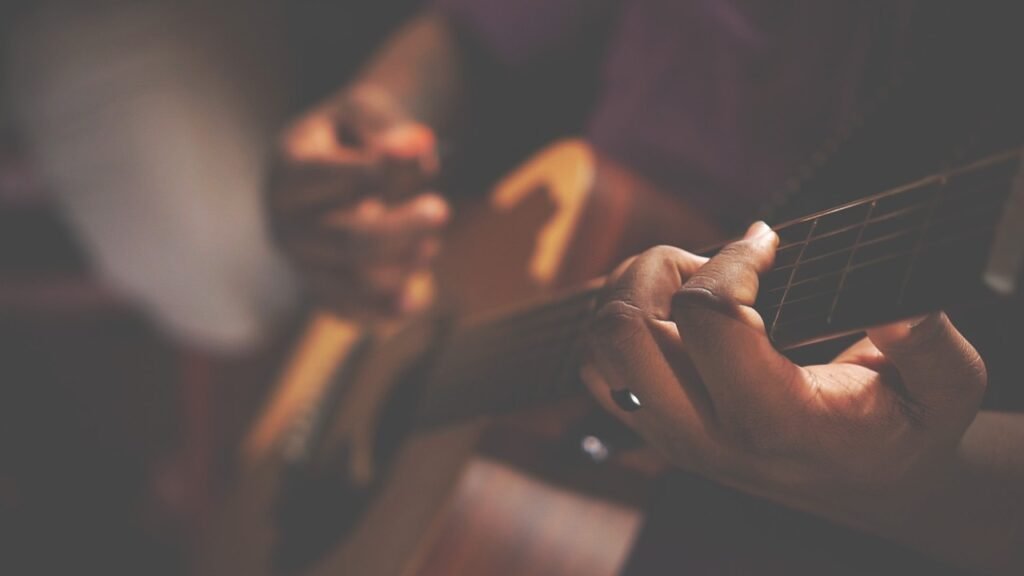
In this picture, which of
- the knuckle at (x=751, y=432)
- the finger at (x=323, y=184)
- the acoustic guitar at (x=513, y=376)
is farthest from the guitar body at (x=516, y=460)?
the knuckle at (x=751, y=432)

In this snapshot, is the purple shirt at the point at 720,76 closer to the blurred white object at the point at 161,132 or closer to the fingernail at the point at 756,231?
the fingernail at the point at 756,231

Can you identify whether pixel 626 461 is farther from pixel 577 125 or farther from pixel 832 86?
pixel 577 125

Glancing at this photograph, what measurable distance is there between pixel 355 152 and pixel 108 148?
0.37m

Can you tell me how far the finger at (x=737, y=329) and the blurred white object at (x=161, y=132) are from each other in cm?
68

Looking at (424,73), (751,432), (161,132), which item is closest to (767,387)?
(751,432)

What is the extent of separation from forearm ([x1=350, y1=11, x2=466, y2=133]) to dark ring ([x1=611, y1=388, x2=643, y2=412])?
21.5 inches

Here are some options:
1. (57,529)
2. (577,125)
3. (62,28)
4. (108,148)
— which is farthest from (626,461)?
(57,529)

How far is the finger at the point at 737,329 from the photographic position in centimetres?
24

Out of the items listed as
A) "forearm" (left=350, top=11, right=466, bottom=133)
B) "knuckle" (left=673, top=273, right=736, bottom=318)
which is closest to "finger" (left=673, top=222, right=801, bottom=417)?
"knuckle" (left=673, top=273, right=736, bottom=318)

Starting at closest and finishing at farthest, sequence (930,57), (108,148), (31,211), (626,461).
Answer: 1. (930,57)
2. (626,461)
3. (108,148)
4. (31,211)

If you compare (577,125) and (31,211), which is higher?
(577,125)

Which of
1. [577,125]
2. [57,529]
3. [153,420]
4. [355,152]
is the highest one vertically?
[577,125]

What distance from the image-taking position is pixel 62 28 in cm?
88

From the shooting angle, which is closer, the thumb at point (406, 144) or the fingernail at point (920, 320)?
the fingernail at point (920, 320)
